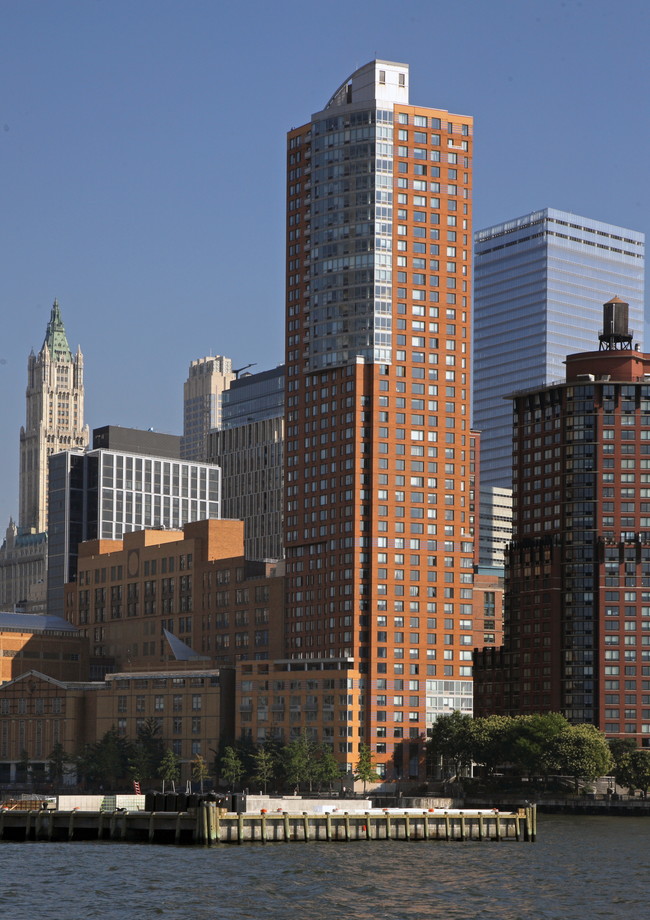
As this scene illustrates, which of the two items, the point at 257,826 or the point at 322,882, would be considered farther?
the point at 257,826

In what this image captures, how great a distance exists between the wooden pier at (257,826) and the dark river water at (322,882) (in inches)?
80.1

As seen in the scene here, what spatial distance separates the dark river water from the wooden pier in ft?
6.67

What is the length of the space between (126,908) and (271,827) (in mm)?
52255

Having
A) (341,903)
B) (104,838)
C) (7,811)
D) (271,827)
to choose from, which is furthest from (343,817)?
(341,903)

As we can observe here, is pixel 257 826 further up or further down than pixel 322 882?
further up

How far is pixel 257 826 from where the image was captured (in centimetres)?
18050

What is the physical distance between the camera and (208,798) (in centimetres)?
18025

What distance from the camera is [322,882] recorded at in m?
145

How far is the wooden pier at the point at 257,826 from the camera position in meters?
176

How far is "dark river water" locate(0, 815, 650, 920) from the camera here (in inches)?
5059

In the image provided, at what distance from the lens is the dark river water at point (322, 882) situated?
128 meters

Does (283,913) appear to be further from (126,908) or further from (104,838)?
(104,838)

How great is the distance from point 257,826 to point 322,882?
36.1m

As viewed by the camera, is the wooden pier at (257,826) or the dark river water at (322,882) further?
the wooden pier at (257,826)
